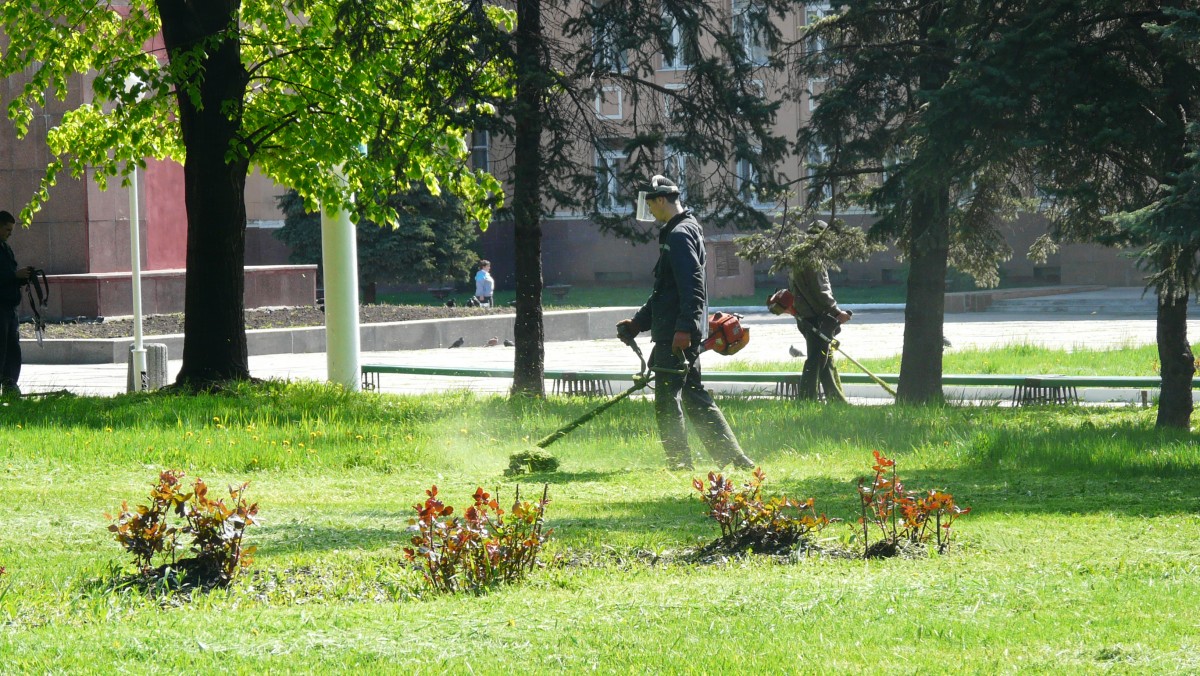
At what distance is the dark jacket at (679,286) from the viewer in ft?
30.8

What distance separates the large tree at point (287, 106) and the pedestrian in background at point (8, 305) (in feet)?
4.97

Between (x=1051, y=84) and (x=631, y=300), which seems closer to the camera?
(x=1051, y=84)

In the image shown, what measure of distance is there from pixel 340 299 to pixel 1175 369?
29.8 feet

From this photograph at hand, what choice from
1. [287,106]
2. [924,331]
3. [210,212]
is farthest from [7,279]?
[924,331]

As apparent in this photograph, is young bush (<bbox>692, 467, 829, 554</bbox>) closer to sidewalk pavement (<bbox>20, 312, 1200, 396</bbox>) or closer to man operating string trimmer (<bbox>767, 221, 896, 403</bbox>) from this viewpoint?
man operating string trimmer (<bbox>767, 221, 896, 403</bbox>)

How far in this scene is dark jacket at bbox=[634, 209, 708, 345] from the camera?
30.8 feet

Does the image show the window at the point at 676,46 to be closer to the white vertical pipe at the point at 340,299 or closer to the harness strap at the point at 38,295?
the white vertical pipe at the point at 340,299

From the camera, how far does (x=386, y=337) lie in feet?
86.2

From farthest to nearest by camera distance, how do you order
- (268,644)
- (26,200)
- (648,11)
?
(26,200)
(648,11)
(268,644)

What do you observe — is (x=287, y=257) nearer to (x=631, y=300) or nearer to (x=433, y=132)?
(x=631, y=300)

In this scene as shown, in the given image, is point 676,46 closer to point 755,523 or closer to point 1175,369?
point 1175,369

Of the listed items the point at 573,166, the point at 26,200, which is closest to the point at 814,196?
the point at 573,166

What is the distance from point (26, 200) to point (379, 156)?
1483 cm

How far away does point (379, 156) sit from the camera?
14.6 metres
